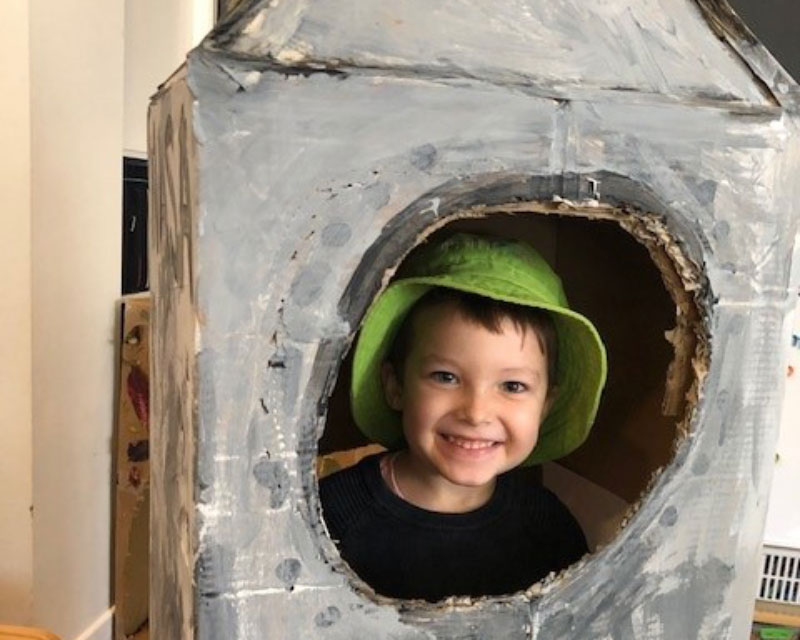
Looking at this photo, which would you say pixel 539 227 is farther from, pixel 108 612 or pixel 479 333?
pixel 108 612

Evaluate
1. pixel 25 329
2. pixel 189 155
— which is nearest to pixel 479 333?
pixel 189 155

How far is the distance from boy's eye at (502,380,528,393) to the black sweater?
17 centimetres

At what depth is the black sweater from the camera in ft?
3.60

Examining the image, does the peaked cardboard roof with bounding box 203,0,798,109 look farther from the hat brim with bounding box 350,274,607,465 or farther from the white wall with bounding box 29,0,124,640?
the white wall with bounding box 29,0,124,640

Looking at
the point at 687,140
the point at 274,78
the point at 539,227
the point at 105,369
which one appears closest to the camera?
the point at 274,78

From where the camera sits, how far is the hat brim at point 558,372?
1.07 meters

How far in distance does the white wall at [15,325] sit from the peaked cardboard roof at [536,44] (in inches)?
29.5

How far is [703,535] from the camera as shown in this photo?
2.91ft

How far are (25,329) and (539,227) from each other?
2.47 ft

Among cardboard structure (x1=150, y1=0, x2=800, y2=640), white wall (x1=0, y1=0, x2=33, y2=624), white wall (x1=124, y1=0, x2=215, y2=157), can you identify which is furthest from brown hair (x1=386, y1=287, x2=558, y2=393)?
white wall (x1=124, y1=0, x2=215, y2=157)

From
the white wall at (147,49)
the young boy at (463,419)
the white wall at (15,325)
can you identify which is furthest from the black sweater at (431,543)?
the white wall at (147,49)

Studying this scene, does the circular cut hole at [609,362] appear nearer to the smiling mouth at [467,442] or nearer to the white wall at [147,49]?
the smiling mouth at [467,442]

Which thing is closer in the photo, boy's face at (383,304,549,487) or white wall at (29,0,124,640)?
boy's face at (383,304,549,487)

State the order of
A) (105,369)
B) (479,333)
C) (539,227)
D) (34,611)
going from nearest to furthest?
(479,333), (539,227), (34,611), (105,369)
